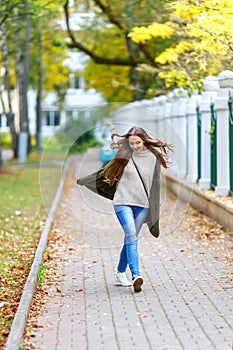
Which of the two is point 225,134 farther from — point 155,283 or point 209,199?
point 155,283

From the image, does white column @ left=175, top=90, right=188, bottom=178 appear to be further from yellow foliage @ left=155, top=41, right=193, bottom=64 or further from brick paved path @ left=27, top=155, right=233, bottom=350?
brick paved path @ left=27, top=155, right=233, bottom=350

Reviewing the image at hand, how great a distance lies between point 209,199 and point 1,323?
850cm

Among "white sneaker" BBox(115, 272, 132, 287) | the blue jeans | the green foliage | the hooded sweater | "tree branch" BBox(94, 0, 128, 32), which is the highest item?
"tree branch" BBox(94, 0, 128, 32)

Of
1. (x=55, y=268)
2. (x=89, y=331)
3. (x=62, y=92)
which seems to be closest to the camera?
(x=89, y=331)

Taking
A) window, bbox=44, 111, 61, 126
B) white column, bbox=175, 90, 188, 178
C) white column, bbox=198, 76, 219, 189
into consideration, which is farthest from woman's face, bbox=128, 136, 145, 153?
window, bbox=44, 111, 61, 126

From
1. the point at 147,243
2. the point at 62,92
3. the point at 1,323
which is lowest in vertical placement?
the point at 62,92

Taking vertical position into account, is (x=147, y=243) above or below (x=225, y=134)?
below

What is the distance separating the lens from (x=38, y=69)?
49406 millimetres

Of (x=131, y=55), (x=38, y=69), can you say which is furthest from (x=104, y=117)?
(x=38, y=69)

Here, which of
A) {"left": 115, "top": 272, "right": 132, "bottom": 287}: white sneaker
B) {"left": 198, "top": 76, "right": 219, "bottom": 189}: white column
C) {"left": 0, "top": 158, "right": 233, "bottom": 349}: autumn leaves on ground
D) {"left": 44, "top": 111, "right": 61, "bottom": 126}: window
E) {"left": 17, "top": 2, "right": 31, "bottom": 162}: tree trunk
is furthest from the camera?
{"left": 44, "top": 111, "right": 61, "bottom": 126}: window

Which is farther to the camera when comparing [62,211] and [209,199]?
[62,211]

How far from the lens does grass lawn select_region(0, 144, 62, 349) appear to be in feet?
32.7

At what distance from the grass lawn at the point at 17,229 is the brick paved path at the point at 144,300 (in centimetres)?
40

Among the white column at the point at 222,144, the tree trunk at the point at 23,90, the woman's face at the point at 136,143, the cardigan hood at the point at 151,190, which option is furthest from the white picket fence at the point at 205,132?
the tree trunk at the point at 23,90
